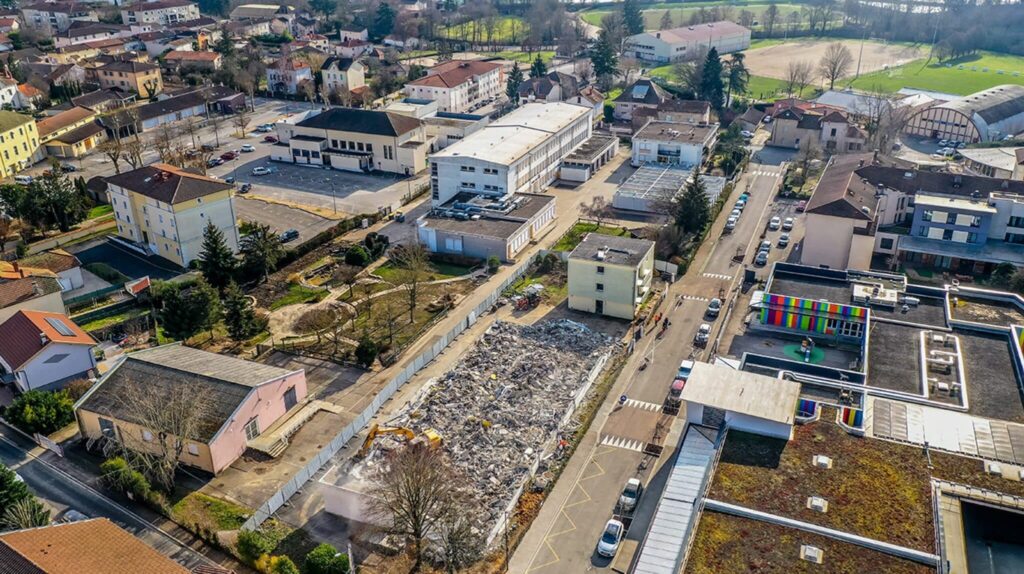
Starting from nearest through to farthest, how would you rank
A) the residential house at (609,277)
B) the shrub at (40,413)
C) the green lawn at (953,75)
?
the shrub at (40,413)
the residential house at (609,277)
the green lawn at (953,75)

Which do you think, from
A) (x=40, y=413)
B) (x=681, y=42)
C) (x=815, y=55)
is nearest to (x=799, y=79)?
(x=681, y=42)

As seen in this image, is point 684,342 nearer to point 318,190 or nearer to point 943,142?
point 318,190

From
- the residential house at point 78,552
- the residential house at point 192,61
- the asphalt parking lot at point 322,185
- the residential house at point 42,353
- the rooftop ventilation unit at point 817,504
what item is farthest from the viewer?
the residential house at point 192,61

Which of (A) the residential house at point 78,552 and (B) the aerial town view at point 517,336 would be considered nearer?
(A) the residential house at point 78,552

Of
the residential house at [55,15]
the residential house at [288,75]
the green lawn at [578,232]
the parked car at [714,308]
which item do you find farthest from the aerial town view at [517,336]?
the residential house at [55,15]

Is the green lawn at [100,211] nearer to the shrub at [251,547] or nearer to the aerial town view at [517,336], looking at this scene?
the aerial town view at [517,336]

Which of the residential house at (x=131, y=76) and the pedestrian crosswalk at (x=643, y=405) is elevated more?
the residential house at (x=131, y=76)
